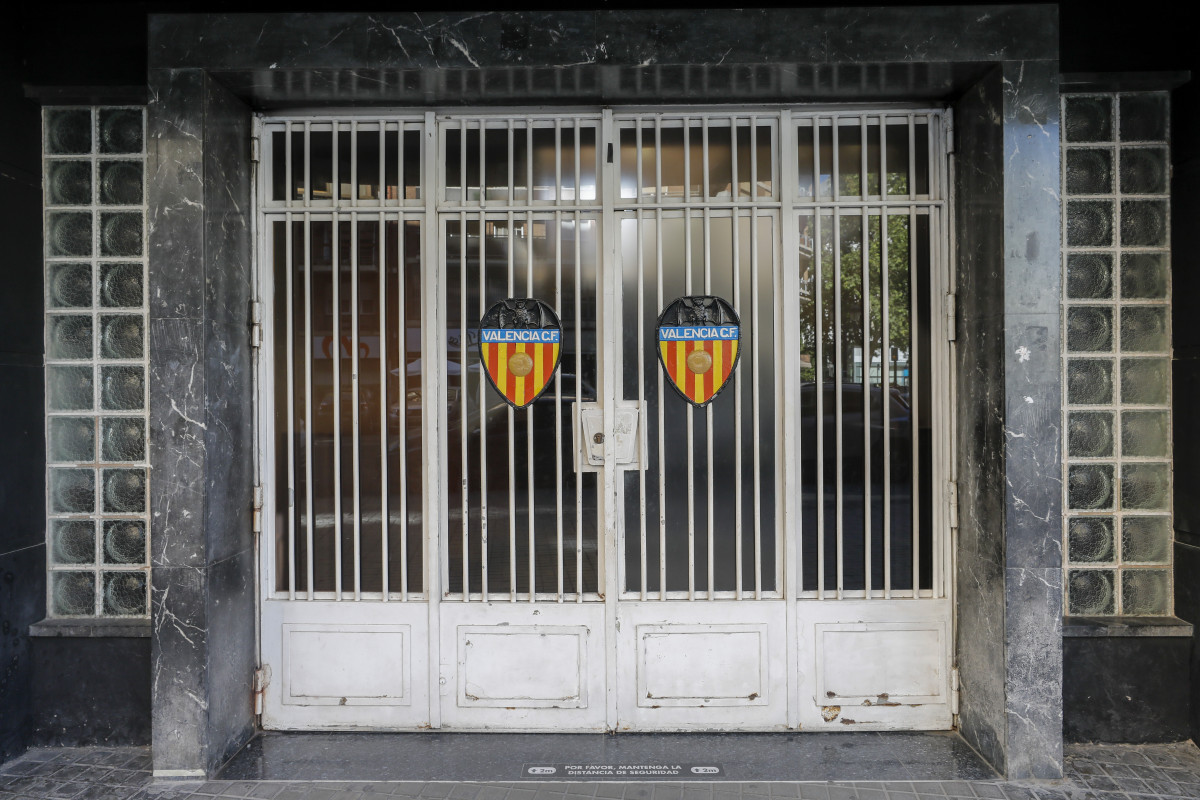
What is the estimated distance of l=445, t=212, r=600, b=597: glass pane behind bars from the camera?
13.6 ft

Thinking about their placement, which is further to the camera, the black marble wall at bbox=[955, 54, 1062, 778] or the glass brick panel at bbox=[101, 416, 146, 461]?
the glass brick panel at bbox=[101, 416, 146, 461]

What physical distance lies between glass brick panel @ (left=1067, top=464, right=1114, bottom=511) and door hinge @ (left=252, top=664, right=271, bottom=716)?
15.0 feet

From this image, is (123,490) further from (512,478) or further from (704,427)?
(704,427)

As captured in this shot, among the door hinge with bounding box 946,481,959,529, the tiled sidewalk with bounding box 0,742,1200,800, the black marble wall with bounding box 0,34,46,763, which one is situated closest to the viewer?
the tiled sidewalk with bounding box 0,742,1200,800

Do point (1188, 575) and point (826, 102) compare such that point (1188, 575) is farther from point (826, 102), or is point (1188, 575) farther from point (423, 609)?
point (423, 609)

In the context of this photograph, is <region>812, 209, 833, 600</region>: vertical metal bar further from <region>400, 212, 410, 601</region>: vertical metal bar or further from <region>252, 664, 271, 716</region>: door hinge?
<region>252, 664, 271, 716</region>: door hinge

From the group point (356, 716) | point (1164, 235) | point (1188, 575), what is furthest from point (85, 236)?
point (1188, 575)

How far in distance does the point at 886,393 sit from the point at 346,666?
335cm

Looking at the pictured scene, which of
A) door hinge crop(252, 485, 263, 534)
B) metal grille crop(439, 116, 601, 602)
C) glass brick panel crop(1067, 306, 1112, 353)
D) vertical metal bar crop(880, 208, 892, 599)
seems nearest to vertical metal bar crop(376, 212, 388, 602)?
metal grille crop(439, 116, 601, 602)

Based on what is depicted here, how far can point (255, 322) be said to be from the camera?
4.12m

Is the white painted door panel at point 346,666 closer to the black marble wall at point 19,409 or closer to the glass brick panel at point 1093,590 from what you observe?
the black marble wall at point 19,409

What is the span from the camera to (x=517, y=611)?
4121 millimetres

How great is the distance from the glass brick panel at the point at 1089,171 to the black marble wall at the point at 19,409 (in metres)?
5.70

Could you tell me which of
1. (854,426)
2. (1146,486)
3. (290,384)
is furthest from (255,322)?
(1146,486)
